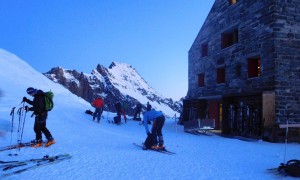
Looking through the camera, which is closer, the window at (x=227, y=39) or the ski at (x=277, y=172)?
the ski at (x=277, y=172)

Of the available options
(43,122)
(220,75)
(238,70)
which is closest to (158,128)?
(43,122)

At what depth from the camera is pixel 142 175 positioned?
6.88 meters

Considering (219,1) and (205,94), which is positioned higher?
(219,1)

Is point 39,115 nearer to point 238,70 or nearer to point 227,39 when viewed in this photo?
point 238,70

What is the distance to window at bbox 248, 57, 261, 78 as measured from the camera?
19234mm

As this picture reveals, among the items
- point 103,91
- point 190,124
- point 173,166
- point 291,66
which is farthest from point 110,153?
point 103,91

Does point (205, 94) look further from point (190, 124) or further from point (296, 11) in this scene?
point (296, 11)

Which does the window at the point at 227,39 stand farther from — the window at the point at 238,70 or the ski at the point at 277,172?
the ski at the point at 277,172

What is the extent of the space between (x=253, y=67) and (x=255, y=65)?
0.20 m

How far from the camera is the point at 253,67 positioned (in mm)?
19375

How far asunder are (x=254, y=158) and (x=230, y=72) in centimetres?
1165

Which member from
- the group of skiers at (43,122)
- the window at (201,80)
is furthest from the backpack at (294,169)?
the window at (201,80)

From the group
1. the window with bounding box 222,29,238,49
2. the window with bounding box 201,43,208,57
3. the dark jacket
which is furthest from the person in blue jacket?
the window with bounding box 201,43,208,57

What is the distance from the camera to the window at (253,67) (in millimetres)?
19234
